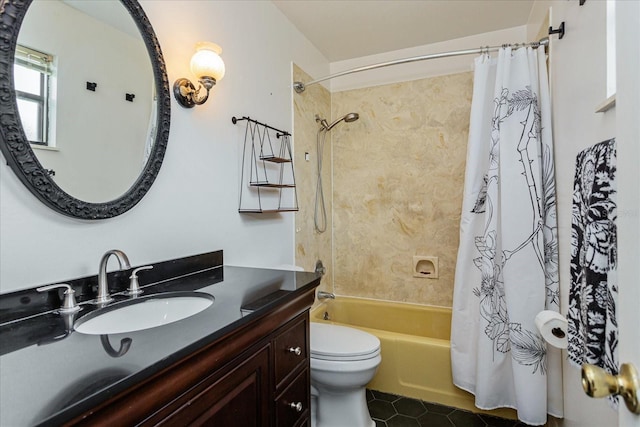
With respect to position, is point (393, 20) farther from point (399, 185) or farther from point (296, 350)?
point (296, 350)

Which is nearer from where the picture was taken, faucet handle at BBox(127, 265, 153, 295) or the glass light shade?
faucet handle at BBox(127, 265, 153, 295)

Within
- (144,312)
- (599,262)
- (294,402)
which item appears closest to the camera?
(599,262)

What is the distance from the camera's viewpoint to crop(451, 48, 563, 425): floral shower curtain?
164 cm

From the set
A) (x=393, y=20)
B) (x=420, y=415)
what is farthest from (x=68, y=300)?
(x=393, y=20)

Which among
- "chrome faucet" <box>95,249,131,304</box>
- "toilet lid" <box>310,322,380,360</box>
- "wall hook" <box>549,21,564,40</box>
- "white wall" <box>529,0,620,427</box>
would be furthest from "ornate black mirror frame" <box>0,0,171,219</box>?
"wall hook" <box>549,21,564,40</box>

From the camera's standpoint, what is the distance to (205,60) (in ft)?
4.24

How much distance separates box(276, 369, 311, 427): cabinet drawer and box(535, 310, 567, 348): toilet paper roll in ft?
3.21

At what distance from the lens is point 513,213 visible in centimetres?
171

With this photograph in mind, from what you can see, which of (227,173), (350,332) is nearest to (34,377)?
(227,173)

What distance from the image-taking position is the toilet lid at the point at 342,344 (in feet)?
5.22

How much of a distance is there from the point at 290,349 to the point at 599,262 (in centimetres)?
93

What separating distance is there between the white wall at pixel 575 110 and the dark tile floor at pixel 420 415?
0.43 meters

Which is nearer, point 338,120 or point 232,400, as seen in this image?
point 232,400

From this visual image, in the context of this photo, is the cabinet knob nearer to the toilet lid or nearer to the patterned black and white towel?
the toilet lid
